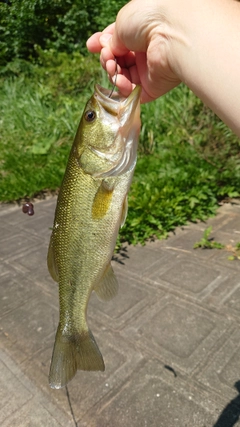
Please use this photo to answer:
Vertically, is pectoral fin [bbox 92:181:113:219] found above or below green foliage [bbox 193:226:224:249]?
above

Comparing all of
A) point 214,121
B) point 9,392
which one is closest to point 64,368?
point 9,392

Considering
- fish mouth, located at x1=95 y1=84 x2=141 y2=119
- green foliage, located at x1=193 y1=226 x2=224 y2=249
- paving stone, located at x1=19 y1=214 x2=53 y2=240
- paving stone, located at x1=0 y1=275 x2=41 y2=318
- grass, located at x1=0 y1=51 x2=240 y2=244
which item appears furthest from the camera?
paving stone, located at x1=19 y1=214 x2=53 y2=240

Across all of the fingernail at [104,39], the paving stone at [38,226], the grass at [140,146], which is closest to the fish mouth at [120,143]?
the fingernail at [104,39]

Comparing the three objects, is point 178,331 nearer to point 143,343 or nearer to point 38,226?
point 143,343

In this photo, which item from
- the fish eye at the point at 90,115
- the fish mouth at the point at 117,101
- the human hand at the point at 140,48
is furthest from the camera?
the human hand at the point at 140,48

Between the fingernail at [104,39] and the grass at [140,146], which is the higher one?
the fingernail at [104,39]

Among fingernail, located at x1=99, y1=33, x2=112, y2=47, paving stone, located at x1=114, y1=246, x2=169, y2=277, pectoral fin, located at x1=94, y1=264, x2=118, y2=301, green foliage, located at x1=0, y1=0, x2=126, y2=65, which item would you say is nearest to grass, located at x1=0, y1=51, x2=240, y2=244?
paving stone, located at x1=114, y1=246, x2=169, y2=277

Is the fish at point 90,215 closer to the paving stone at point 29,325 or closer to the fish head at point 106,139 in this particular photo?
the fish head at point 106,139

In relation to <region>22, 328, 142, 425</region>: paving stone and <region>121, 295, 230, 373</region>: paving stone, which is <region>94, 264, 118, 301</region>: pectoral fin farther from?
<region>121, 295, 230, 373</region>: paving stone
